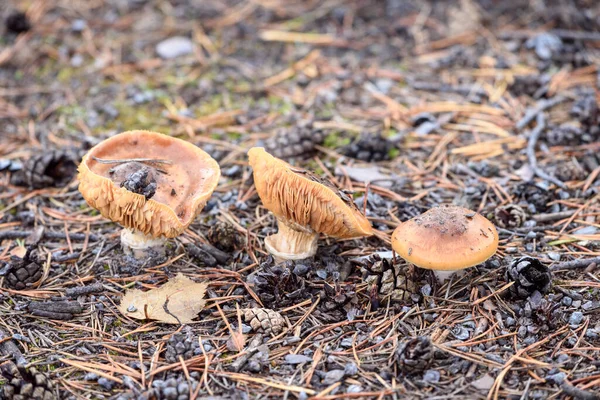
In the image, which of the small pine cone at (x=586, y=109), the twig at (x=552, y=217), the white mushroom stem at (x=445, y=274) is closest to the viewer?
the white mushroom stem at (x=445, y=274)

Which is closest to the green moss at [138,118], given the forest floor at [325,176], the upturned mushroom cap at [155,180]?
the forest floor at [325,176]

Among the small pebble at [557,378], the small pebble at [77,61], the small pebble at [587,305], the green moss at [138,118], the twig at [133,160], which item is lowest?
the green moss at [138,118]

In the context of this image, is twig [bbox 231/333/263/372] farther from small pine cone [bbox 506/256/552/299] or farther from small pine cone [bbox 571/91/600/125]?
small pine cone [bbox 571/91/600/125]

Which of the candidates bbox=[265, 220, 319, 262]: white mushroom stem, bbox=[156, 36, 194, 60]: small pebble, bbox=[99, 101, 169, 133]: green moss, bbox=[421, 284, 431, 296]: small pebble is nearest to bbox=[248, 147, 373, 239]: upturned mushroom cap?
bbox=[265, 220, 319, 262]: white mushroom stem

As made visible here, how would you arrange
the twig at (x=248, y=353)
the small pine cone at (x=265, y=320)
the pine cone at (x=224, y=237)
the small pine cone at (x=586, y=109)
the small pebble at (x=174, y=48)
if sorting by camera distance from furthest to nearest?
the small pebble at (x=174, y=48) < the small pine cone at (x=586, y=109) < the pine cone at (x=224, y=237) < the small pine cone at (x=265, y=320) < the twig at (x=248, y=353)

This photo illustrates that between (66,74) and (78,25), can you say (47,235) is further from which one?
(78,25)

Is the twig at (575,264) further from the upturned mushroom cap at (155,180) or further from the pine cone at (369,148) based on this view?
the upturned mushroom cap at (155,180)
